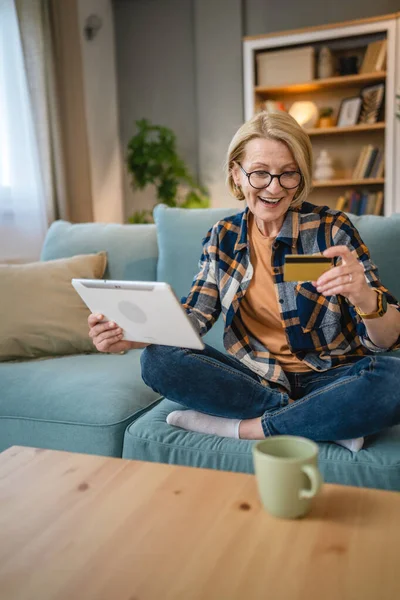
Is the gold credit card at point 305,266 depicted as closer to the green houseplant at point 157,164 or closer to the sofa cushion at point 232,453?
the sofa cushion at point 232,453

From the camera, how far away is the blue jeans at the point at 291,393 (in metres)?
1.11

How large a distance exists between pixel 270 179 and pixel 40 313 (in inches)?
34.0

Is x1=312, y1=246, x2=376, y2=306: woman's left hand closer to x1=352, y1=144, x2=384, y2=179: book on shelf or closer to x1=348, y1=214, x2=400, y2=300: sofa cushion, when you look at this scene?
x1=348, y1=214, x2=400, y2=300: sofa cushion

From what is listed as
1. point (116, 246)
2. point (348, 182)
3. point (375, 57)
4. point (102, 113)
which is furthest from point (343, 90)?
point (116, 246)

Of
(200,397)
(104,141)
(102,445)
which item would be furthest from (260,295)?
(104,141)

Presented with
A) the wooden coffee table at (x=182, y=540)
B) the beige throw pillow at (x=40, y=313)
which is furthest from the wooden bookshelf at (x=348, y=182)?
the wooden coffee table at (x=182, y=540)

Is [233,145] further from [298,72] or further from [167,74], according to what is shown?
[167,74]

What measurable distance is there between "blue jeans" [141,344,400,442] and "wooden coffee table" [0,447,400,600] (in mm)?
316

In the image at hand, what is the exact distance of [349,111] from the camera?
3.53 m

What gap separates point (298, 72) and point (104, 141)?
1.36 m

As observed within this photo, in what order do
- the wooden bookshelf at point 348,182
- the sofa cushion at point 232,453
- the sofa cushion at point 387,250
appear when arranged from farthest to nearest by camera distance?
the wooden bookshelf at point 348,182 < the sofa cushion at point 387,250 < the sofa cushion at point 232,453

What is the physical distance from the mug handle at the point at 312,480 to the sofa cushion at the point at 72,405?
2.39ft

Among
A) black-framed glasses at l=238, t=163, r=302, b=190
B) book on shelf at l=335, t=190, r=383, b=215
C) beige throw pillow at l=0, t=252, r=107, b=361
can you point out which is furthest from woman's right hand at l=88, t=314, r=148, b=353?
book on shelf at l=335, t=190, r=383, b=215

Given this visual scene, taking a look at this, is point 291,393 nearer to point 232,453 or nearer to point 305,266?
point 232,453
